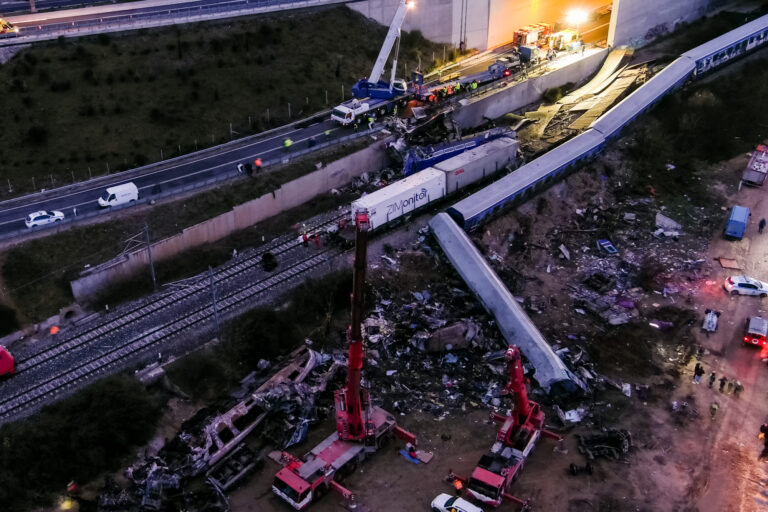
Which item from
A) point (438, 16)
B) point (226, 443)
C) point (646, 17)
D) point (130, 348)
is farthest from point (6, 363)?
point (646, 17)

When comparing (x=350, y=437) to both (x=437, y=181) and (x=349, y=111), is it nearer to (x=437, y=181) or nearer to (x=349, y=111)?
(x=437, y=181)

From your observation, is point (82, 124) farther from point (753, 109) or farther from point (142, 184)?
point (753, 109)

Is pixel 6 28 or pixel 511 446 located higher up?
pixel 6 28

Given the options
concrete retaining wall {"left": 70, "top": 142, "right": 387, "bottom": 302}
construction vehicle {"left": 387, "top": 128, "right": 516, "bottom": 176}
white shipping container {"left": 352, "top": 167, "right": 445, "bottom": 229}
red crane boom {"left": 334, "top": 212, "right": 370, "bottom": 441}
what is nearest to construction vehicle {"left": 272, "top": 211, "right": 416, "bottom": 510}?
red crane boom {"left": 334, "top": 212, "right": 370, "bottom": 441}

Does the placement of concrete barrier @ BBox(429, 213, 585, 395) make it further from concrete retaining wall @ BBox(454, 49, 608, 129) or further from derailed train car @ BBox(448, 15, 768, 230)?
concrete retaining wall @ BBox(454, 49, 608, 129)

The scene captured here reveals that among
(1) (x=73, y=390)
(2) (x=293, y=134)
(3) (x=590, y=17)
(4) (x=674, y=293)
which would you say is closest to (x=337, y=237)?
(2) (x=293, y=134)

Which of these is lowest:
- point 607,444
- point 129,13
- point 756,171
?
point 607,444

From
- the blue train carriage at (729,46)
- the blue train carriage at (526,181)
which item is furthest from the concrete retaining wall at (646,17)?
the blue train carriage at (526,181)
